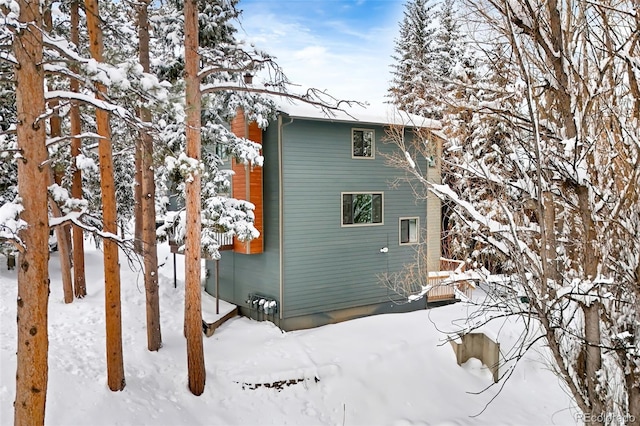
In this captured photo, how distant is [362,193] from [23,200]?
10.2 meters

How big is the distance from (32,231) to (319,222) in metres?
8.84

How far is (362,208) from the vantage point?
13922mm

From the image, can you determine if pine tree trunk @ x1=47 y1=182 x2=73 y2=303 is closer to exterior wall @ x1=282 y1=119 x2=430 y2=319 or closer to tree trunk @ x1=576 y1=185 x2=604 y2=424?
exterior wall @ x1=282 y1=119 x2=430 y2=319

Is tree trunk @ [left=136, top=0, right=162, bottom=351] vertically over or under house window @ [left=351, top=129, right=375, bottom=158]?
under

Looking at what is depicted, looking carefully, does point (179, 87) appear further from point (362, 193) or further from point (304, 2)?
point (362, 193)

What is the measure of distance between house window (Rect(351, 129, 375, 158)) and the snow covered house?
0.10ft

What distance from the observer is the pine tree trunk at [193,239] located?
8367 mm

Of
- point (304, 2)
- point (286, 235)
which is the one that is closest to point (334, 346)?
point (286, 235)

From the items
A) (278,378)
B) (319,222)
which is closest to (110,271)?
(278,378)

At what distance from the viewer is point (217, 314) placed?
12.8 m

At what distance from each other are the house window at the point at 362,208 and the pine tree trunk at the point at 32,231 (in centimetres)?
944

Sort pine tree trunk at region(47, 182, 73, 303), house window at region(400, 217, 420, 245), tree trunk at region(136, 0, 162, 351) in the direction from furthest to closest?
house window at region(400, 217, 420, 245) → pine tree trunk at region(47, 182, 73, 303) → tree trunk at region(136, 0, 162, 351)

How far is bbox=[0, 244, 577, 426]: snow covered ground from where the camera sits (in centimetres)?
761

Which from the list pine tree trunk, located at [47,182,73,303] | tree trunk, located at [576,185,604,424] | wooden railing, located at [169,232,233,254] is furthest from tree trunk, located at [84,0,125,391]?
tree trunk, located at [576,185,604,424]
